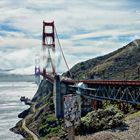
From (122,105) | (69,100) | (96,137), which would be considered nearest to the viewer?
(69,100)

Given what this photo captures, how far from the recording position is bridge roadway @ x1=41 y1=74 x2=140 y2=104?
62.6m

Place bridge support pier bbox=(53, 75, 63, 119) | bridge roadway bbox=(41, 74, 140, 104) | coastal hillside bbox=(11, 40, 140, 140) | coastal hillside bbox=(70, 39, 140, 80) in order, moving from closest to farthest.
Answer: coastal hillside bbox=(11, 40, 140, 140) → bridge roadway bbox=(41, 74, 140, 104) → bridge support pier bbox=(53, 75, 63, 119) → coastal hillside bbox=(70, 39, 140, 80)

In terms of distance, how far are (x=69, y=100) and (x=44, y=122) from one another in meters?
80.0

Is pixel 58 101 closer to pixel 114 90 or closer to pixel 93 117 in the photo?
pixel 114 90

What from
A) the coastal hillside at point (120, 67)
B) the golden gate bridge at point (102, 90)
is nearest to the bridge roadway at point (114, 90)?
the golden gate bridge at point (102, 90)

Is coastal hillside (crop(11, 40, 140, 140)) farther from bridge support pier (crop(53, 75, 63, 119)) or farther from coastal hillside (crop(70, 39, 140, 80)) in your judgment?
bridge support pier (crop(53, 75, 63, 119))

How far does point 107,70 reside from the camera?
150m

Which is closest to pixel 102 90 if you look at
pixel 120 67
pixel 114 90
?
pixel 114 90

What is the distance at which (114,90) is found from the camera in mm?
70375

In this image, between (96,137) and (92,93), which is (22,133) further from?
(96,137)

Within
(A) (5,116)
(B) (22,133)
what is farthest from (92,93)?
(A) (5,116)

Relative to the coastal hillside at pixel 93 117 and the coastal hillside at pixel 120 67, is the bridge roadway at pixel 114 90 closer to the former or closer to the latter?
the coastal hillside at pixel 93 117

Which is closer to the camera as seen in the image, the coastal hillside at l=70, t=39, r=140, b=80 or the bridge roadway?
the bridge roadway

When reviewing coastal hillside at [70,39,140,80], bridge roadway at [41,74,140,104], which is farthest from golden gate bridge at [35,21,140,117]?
coastal hillside at [70,39,140,80]
